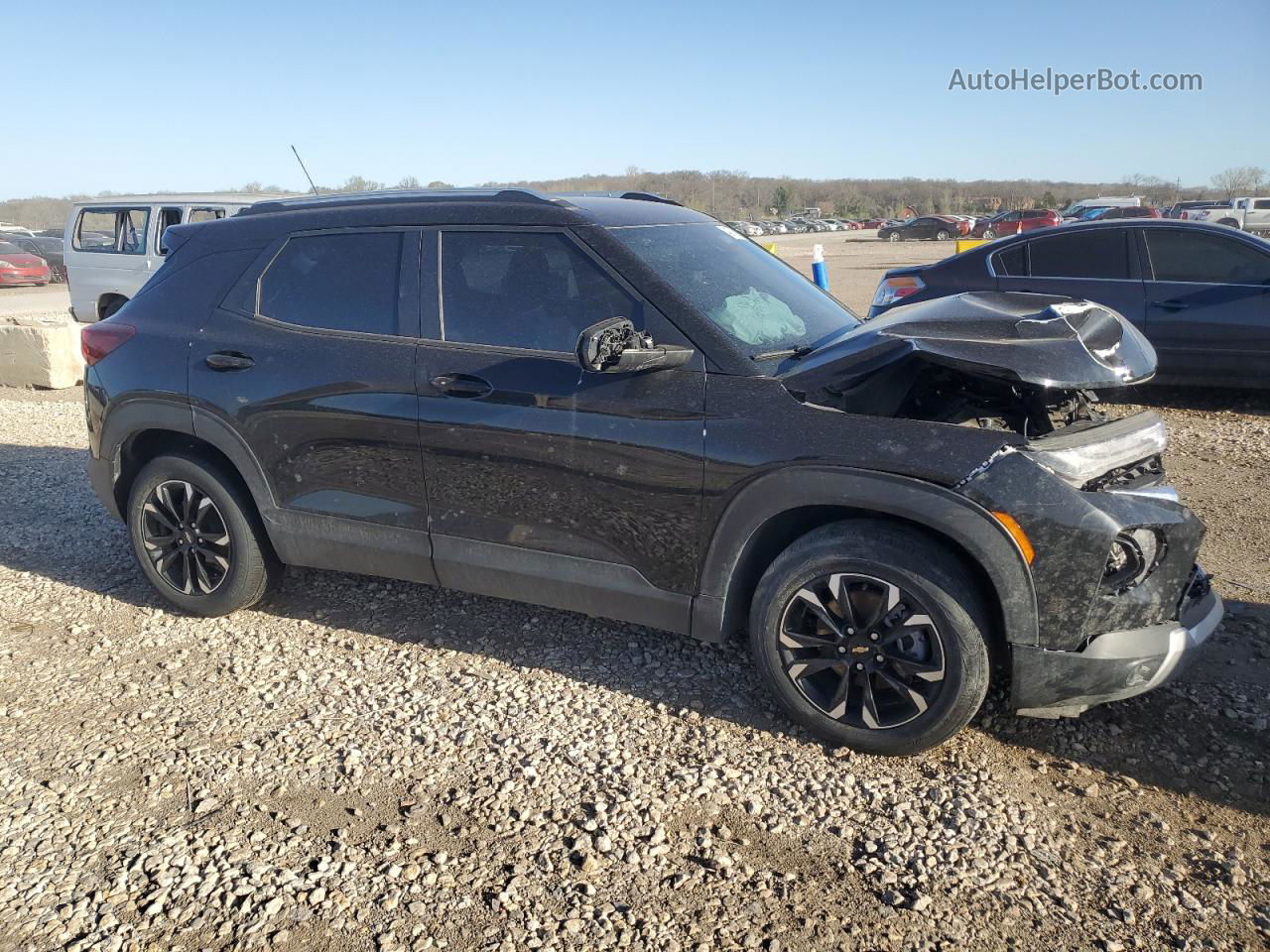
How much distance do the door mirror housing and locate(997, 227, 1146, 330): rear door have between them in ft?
19.3

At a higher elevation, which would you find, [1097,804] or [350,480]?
[350,480]

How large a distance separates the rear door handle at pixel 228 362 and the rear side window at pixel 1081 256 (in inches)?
268

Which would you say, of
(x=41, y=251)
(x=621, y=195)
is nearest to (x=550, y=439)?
(x=621, y=195)

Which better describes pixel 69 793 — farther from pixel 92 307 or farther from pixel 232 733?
pixel 92 307

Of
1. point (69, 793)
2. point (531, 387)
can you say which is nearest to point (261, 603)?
point (69, 793)

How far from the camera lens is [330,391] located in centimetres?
401

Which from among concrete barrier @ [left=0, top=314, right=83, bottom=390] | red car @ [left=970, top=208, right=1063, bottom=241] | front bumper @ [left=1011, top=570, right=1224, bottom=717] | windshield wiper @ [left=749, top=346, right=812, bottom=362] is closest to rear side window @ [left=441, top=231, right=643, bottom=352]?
windshield wiper @ [left=749, top=346, right=812, bottom=362]

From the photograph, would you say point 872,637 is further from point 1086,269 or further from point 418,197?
point 1086,269

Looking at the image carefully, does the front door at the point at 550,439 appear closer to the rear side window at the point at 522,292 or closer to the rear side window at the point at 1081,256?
the rear side window at the point at 522,292

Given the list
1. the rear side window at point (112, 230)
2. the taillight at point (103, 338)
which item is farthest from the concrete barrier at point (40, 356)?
the taillight at point (103, 338)

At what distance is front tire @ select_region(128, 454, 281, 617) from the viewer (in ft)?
14.5

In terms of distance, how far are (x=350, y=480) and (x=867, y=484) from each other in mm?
2197

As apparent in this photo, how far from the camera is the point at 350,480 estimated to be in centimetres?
407

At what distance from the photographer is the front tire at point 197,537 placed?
14.5ft
